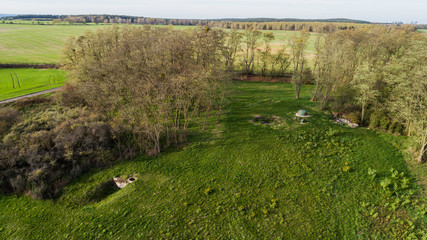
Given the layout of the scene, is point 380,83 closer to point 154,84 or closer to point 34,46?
point 154,84

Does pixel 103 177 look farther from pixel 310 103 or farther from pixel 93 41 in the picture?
pixel 310 103

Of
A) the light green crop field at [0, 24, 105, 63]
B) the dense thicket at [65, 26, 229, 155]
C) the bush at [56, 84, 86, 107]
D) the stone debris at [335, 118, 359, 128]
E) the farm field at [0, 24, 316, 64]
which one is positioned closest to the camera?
the dense thicket at [65, 26, 229, 155]

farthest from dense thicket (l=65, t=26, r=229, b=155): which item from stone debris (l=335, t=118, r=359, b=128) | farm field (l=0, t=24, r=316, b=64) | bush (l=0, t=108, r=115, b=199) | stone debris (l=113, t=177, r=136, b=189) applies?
farm field (l=0, t=24, r=316, b=64)

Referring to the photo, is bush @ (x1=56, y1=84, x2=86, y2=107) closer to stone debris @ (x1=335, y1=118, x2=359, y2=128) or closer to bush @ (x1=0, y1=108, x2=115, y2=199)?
bush @ (x1=0, y1=108, x2=115, y2=199)

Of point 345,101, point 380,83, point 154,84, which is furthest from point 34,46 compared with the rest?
point 380,83

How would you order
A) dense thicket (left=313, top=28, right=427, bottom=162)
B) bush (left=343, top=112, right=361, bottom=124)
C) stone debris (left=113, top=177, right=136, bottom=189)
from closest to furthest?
1. stone debris (left=113, top=177, right=136, bottom=189)
2. dense thicket (left=313, top=28, right=427, bottom=162)
3. bush (left=343, top=112, right=361, bottom=124)

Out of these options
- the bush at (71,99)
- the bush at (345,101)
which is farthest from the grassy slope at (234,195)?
the bush at (71,99)

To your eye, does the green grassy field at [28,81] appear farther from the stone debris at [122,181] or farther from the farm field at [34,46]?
the stone debris at [122,181]
